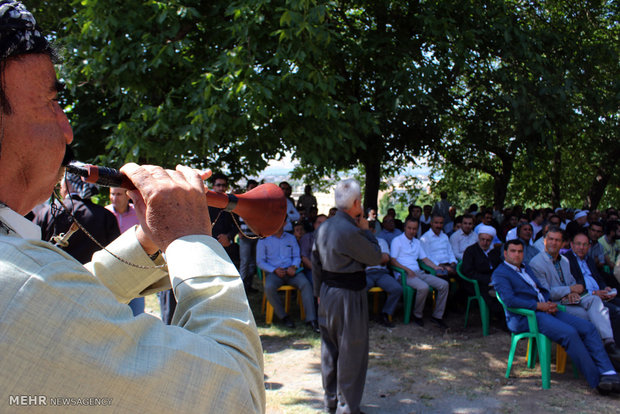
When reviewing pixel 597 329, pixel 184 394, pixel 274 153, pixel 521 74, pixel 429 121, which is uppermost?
pixel 521 74

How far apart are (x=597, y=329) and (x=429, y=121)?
15.4 feet

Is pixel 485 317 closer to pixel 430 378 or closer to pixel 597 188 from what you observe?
pixel 430 378

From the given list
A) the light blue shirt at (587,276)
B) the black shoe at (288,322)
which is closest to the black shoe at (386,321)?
the black shoe at (288,322)

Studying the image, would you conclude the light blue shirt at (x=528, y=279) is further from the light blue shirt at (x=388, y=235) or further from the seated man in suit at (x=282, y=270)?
the light blue shirt at (x=388, y=235)

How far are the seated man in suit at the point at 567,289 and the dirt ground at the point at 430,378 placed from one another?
0.56 meters

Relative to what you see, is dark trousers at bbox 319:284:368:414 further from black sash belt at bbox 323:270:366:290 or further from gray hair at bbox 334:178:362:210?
gray hair at bbox 334:178:362:210

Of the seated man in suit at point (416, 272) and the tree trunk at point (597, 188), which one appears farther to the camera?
the tree trunk at point (597, 188)

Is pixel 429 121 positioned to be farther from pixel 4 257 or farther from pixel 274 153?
pixel 4 257

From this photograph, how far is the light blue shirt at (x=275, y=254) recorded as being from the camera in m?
7.30

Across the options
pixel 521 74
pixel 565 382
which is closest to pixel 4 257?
pixel 565 382

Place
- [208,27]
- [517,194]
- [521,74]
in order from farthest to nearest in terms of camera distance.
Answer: [517,194] < [521,74] < [208,27]

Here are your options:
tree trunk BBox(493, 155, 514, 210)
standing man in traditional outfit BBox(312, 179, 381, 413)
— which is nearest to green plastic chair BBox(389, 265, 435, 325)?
standing man in traditional outfit BBox(312, 179, 381, 413)

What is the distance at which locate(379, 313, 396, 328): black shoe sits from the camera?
7.07m

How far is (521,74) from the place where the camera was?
8203mm
